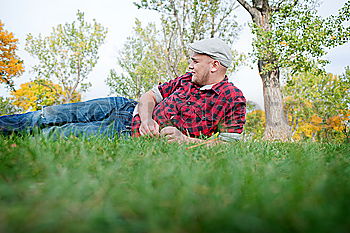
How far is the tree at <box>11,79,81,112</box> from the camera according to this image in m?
26.2

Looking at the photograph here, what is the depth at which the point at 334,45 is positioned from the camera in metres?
8.98

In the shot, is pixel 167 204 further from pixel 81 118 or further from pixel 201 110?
pixel 81 118

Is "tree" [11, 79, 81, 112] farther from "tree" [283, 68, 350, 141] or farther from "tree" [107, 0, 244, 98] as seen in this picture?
"tree" [283, 68, 350, 141]

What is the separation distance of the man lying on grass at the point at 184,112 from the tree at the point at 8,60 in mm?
24097

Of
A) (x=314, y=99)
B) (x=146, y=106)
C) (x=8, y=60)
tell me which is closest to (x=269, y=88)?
(x=146, y=106)

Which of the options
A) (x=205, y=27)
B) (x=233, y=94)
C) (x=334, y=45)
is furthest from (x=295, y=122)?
(x=233, y=94)

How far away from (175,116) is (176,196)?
7.55ft

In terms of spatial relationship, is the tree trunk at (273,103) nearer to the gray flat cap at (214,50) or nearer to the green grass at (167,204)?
the gray flat cap at (214,50)

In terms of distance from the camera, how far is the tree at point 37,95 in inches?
1033

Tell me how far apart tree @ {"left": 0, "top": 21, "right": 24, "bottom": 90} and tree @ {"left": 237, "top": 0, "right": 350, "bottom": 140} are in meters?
22.2

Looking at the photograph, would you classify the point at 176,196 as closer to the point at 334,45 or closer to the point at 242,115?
the point at 242,115

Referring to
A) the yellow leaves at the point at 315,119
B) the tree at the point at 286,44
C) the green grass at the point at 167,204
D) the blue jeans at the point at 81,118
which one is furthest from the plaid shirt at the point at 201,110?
the yellow leaves at the point at 315,119

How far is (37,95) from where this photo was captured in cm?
2689

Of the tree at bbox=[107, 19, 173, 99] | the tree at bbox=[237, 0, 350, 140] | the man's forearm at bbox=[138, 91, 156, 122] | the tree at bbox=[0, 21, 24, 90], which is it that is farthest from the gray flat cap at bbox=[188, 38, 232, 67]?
the tree at bbox=[0, 21, 24, 90]
